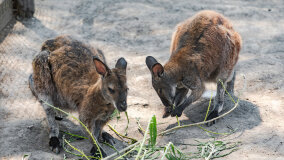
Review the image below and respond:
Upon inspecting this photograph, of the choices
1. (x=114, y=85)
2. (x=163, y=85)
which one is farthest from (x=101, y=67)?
(x=163, y=85)

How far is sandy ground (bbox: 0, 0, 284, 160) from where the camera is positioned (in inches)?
170

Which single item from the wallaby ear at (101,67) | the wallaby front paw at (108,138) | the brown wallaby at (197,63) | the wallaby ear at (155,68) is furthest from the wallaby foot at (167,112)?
the wallaby ear at (101,67)

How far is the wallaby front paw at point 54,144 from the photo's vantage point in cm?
428

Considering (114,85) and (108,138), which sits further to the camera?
(108,138)

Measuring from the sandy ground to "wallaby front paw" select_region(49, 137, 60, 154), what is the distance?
0.23 ft

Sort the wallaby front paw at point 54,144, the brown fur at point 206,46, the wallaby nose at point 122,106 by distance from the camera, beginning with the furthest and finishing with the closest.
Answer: the brown fur at point 206,46, the wallaby front paw at point 54,144, the wallaby nose at point 122,106

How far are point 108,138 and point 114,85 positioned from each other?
34.3 inches

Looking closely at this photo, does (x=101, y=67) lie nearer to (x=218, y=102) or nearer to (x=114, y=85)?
(x=114, y=85)

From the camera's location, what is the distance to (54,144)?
4340mm

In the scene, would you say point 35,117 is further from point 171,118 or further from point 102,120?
point 171,118

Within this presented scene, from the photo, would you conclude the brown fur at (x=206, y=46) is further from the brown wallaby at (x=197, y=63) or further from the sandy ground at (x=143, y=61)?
the sandy ground at (x=143, y=61)

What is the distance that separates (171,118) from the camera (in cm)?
509

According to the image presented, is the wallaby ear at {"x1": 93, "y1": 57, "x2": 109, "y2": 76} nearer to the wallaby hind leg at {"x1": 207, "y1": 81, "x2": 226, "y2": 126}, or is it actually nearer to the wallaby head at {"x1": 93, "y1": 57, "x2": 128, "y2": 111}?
the wallaby head at {"x1": 93, "y1": 57, "x2": 128, "y2": 111}

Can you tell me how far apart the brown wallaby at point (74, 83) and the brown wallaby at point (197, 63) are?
0.83 metres
